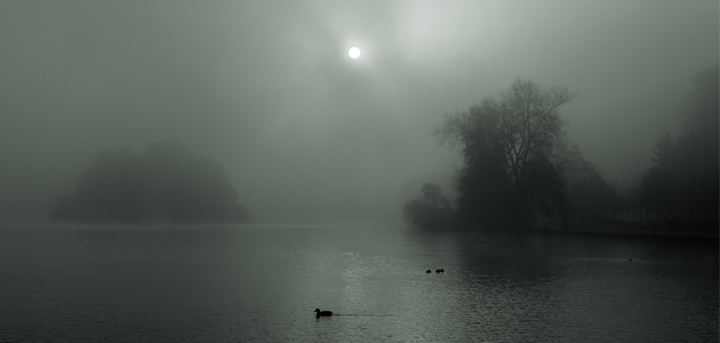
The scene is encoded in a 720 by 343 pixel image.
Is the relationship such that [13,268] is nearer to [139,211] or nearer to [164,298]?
[164,298]

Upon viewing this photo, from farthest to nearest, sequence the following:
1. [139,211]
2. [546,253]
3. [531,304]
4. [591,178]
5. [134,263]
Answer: [139,211] → [591,178] → [546,253] → [134,263] → [531,304]

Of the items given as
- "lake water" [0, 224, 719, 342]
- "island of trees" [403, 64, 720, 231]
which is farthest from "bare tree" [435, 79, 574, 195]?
"lake water" [0, 224, 719, 342]

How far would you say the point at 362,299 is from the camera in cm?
1848

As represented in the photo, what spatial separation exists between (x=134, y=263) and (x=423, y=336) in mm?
21421

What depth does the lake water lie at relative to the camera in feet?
45.1

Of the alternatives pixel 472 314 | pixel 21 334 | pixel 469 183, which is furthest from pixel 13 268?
pixel 469 183

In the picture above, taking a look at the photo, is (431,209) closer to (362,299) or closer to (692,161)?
(692,161)

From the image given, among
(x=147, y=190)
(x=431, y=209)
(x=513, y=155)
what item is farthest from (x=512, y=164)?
(x=147, y=190)

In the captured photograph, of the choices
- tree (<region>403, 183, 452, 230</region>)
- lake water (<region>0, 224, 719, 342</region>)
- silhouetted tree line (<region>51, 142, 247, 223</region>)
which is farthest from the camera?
silhouetted tree line (<region>51, 142, 247, 223</region>)

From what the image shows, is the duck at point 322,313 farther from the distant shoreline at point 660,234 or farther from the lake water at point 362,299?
the distant shoreline at point 660,234

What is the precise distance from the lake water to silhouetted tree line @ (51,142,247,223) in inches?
2993

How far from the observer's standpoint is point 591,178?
84250 millimetres

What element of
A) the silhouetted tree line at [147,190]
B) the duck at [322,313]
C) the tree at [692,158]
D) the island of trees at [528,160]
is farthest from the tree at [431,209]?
the duck at [322,313]

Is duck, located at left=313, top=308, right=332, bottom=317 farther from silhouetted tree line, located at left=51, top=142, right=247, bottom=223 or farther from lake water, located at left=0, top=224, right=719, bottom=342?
silhouetted tree line, located at left=51, top=142, right=247, bottom=223
